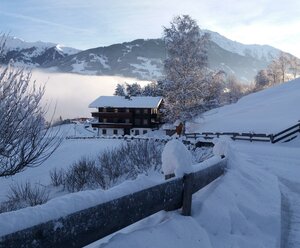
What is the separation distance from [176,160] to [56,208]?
2446 millimetres

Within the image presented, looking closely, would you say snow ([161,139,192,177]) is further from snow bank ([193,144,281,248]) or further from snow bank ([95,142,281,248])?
snow bank ([193,144,281,248])

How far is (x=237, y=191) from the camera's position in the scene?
23.7 ft

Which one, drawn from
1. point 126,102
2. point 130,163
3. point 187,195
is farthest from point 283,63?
point 187,195

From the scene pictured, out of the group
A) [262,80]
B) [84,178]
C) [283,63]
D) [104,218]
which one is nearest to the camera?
[104,218]

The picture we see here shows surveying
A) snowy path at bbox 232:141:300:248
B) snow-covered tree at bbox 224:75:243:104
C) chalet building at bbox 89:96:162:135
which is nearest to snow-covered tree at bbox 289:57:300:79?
snow-covered tree at bbox 224:75:243:104

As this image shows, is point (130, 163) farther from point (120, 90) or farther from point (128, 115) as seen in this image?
point (120, 90)

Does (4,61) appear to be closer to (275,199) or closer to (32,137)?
(32,137)

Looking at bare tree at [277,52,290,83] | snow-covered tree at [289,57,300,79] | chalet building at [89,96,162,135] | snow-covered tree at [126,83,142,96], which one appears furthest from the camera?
bare tree at [277,52,290,83]

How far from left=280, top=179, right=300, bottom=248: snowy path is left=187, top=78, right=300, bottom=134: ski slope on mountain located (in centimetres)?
2284

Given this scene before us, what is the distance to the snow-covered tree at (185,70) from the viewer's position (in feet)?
126

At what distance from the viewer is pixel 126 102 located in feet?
217

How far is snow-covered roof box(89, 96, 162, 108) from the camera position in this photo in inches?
2537

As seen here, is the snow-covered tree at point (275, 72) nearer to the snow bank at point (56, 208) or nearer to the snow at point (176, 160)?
the snow at point (176, 160)

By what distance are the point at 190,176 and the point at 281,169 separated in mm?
8431
